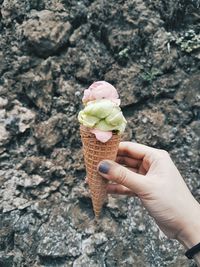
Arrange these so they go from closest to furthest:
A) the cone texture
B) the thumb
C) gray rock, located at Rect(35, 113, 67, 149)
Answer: the thumb, the cone texture, gray rock, located at Rect(35, 113, 67, 149)

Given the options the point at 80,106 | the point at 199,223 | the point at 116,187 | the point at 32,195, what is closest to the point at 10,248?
the point at 32,195

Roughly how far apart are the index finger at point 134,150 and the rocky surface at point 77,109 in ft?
2.18

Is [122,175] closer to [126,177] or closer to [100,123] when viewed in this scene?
[126,177]

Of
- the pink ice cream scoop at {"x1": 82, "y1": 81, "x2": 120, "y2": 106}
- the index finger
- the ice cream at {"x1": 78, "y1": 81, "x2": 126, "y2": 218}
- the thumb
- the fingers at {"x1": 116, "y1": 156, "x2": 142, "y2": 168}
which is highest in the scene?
the pink ice cream scoop at {"x1": 82, "y1": 81, "x2": 120, "y2": 106}

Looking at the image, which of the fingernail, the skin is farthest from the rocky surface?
the fingernail

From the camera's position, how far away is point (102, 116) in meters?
1.89

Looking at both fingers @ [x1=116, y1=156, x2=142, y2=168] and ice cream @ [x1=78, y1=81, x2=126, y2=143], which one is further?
fingers @ [x1=116, y1=156, x2=142, y2=168]

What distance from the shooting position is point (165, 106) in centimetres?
307

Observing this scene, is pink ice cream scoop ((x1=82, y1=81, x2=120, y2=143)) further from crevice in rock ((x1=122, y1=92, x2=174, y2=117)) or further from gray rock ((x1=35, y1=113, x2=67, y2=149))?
crevice in rock ((x1=122, y1=92, x2=174, y2=117))

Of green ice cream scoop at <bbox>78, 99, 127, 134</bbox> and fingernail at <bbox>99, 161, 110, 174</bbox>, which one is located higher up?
green ice cream scoop at <bbox>78, 99, 127, 134</bbox>

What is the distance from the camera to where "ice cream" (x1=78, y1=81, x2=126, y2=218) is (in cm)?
189

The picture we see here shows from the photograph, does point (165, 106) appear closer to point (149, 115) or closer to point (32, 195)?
point (149, 115)

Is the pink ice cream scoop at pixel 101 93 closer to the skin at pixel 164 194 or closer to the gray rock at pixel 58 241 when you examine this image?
the skin at pixel 164 194

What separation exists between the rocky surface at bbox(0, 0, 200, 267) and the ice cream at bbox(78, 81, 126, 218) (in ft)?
2.62
